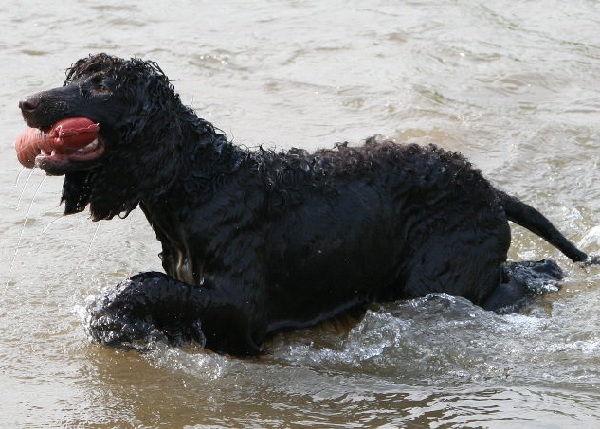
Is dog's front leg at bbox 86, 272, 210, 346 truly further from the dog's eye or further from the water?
the dog's eye

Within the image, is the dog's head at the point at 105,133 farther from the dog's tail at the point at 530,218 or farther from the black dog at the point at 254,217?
the dog's tail at the point at 530,218

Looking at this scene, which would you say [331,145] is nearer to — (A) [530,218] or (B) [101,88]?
(A) [530,218]

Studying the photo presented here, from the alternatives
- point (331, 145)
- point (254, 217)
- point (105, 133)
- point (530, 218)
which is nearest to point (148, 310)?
point (254, 217)

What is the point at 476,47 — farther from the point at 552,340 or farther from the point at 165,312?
the point at 165,312

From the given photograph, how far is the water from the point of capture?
18.1 feet

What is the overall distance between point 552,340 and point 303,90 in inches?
187

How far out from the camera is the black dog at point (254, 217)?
5379 mm

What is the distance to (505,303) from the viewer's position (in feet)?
21.6

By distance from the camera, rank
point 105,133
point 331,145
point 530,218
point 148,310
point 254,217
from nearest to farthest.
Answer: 1. point 105,133
2. point 148,310
3. point 254,217
4. point 530,218
5. point 331,145

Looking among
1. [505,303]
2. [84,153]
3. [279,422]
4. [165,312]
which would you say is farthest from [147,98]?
[505,303]

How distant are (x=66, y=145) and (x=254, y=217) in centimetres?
106

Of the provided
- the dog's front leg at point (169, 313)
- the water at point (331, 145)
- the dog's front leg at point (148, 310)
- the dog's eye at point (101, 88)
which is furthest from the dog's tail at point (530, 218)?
the dog's eye at point (101, 88)

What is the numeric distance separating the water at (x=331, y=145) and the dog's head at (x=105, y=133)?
0.91 meters

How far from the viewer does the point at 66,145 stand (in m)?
5.18
